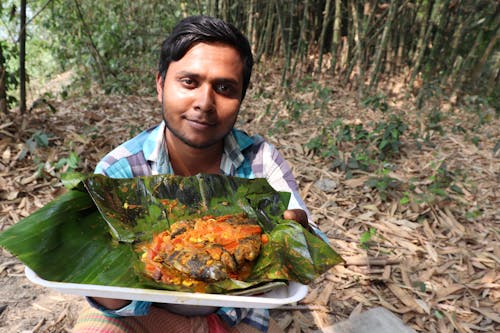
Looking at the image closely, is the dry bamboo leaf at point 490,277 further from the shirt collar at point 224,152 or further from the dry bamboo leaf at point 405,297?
the shirt collar at point 224,152

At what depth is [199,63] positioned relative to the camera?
4.78ft

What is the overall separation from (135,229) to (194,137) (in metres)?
0.48

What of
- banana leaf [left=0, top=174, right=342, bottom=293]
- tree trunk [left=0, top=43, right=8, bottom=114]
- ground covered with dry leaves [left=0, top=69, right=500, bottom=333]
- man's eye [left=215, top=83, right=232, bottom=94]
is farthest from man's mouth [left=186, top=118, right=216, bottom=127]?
tree trunk [left=0, top=43, right=8, bottom=114]

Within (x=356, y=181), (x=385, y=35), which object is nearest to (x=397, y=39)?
(x=385, y=35)

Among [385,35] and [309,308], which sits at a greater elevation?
[385,35]

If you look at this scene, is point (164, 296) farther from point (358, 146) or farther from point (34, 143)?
point (358, 146)

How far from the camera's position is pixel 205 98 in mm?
1436

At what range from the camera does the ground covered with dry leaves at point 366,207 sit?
97.7 inches

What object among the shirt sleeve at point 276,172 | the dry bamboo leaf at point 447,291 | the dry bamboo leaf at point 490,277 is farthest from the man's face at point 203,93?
the dry bamboo leaf at point 490,277

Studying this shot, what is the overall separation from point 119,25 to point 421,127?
24.7 feet

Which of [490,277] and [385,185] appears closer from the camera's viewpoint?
[490,277]

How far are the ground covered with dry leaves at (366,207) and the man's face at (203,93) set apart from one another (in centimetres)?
160

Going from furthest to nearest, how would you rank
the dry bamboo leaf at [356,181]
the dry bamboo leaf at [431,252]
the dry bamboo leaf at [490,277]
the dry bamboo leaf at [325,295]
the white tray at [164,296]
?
the dry bamboo leaf at [356,181] < the dry bamboo leaf at [431,252] < the dry bamboo leaf at [490,277] < the dry bamboo leaf at [325,295] < the white tray at [164,296]

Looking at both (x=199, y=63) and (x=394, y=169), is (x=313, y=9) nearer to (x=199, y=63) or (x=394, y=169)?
(x=394, y=169)
